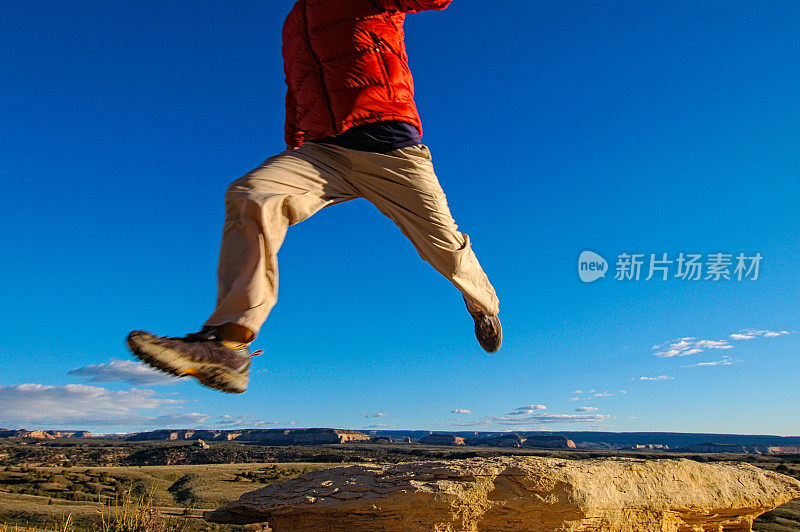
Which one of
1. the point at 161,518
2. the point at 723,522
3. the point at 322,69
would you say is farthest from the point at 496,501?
the point at 161,518

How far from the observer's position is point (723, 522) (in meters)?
6.46

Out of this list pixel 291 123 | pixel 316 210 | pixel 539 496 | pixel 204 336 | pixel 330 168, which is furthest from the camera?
pixel 539 496

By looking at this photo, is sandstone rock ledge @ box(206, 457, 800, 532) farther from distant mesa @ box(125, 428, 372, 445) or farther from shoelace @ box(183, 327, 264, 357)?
Result: distant mesa @ box(125, 428, 372, 445)

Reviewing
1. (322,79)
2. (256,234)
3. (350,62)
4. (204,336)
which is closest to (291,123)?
(322,79)

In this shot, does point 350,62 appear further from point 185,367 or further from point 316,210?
point 185,367

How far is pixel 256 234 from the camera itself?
329cm

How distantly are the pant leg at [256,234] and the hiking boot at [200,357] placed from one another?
151 mm

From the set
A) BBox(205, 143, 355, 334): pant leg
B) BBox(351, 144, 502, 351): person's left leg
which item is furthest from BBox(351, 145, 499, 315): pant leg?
BBox(205, 143, 355, 334): pant leg

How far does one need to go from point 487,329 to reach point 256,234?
8.20 ft

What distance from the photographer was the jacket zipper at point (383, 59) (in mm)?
3832

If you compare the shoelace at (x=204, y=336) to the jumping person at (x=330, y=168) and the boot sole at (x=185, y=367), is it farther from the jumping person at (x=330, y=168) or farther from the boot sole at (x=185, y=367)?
the boot sole at (x=185, y=367)

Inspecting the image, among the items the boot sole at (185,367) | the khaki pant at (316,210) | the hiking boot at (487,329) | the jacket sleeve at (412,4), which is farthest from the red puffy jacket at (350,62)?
the hiking boot at (487,329)

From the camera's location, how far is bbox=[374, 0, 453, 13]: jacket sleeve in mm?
3768

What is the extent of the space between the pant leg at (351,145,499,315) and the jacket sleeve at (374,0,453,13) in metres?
0.90
